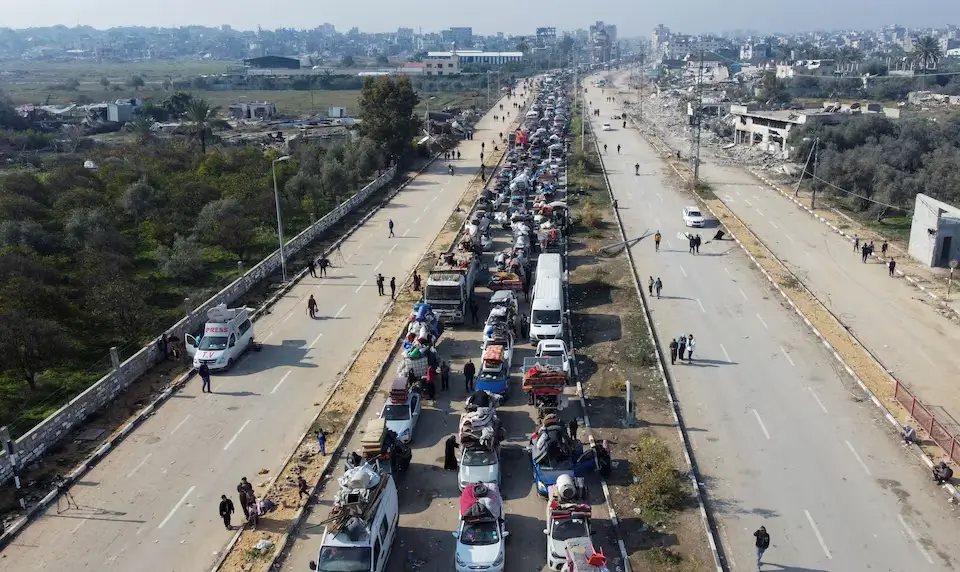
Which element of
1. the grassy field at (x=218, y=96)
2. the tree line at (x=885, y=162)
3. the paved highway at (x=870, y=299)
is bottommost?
the paved highway at (x=870, y=299)

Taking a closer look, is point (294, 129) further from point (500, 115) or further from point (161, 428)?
point (161, 428)

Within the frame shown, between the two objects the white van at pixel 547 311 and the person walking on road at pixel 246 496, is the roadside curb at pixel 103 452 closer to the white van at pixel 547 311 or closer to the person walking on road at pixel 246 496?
the person walking on road at pixel 246 496

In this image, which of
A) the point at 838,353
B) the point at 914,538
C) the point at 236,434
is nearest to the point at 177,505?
the point at 236,434

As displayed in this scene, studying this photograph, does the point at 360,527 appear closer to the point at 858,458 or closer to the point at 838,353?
the point at 858,458

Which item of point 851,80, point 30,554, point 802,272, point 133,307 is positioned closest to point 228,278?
point 133,307

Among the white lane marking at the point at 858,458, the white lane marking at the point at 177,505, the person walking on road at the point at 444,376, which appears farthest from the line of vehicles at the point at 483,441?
the white lane marking at the point at 858,458

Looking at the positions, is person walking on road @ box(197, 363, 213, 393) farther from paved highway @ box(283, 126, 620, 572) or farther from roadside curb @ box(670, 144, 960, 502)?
roadside curb @ box(670, 144, 960, 502)
